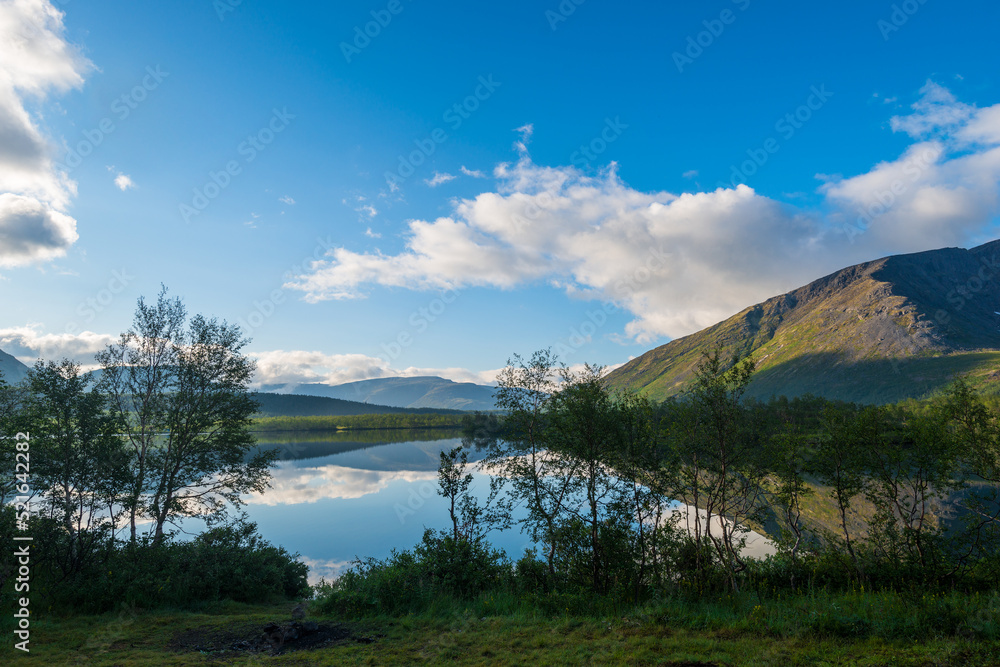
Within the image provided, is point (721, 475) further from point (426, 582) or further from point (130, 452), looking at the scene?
point (130, 452)

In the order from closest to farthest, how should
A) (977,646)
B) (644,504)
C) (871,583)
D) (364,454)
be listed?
(977,646) → (871,583) → (644,504) → (364,454)

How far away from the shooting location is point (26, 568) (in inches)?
604

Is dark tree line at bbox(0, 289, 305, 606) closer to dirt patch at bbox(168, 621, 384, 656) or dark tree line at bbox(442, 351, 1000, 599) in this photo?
dirt patch at bbox(168, 621, 384, 656)

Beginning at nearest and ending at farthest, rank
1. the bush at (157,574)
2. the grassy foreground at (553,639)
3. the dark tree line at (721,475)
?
the grassy foreground at (553,639)
the dark tree line at (721,475)
the bush at (157,574)

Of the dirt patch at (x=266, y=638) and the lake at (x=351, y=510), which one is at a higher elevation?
the dirt patch at (x=266, y=638)

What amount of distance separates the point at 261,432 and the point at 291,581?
186016 millimetres

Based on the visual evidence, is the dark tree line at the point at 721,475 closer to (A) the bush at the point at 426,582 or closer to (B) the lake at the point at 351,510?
(A) the bush at the point at 426,582

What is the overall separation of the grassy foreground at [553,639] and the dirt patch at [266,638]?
2.8 inches

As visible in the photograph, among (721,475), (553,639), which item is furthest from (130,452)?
(721,475)

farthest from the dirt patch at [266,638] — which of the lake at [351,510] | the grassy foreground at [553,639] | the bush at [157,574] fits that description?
the lake at [351,510]

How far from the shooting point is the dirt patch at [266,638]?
11.8m

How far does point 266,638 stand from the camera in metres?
12.3

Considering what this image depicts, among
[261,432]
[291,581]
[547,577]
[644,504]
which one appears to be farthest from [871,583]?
[261,432]

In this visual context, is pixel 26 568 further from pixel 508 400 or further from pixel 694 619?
pixel 694 619
